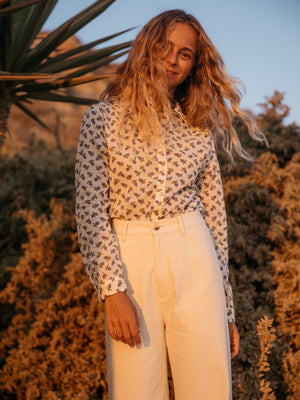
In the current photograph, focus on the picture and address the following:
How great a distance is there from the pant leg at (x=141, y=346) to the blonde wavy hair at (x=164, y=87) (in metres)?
0.52

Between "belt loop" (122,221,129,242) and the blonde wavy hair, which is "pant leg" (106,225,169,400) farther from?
the blonde wavy hair

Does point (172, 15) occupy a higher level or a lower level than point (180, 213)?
higher

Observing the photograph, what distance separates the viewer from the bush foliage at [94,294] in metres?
2.86

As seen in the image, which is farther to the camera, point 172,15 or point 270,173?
point 270,173

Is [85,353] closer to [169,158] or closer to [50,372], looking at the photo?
[50,372]

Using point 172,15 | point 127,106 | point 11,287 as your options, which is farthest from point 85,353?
point 172,15

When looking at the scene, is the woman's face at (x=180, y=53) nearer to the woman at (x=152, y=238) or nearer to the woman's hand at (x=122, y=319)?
the woman at (x=152, y=238)

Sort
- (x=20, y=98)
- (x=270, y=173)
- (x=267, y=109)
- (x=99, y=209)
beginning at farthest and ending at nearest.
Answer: (x=267, y=109), (x=270, y=173), (x=20, y=98), (x=99, y=209)

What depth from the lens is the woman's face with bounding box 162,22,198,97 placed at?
1802mm

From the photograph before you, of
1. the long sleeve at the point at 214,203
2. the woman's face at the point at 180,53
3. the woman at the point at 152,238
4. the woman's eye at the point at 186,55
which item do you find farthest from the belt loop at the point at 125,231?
the woman's eye at the point at 186,55

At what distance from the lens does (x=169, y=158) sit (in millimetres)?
1641

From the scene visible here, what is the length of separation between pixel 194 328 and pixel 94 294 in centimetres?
206

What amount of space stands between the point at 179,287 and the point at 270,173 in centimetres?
317

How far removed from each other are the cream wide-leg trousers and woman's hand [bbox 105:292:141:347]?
0.26ft
